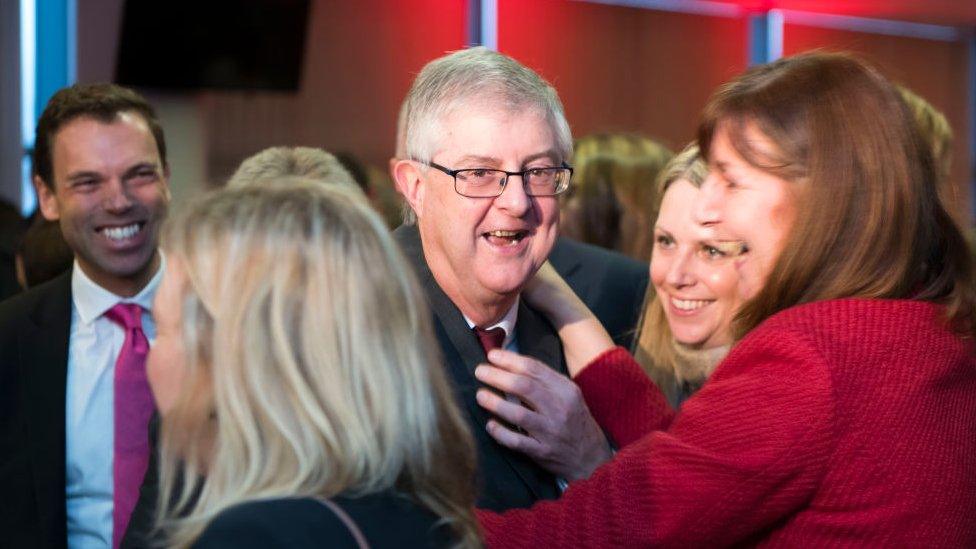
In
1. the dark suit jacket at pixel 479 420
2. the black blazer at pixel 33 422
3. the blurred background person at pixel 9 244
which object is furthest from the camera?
the blurred background person at pixel 9 244

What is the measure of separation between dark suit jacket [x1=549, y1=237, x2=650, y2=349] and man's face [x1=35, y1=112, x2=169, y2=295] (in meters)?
0.98

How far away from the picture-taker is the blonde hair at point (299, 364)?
4.15ft

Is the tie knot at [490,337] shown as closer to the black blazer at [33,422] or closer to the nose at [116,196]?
the black blazer at [33,422]

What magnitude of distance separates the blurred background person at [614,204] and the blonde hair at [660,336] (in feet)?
2.17

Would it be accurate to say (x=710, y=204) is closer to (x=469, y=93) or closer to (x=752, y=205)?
(x=752, y=205)

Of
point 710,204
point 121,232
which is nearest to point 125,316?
point 121,232

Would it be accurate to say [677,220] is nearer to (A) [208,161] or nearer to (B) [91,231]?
(B) [91,231]

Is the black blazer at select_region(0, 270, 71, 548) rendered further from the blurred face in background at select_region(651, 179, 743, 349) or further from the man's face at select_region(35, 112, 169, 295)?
the blurred face in background at select_region(651, 179, 743, 349)

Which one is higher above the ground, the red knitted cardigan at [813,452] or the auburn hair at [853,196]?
the auburn hair at [853,196]

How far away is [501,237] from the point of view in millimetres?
2105

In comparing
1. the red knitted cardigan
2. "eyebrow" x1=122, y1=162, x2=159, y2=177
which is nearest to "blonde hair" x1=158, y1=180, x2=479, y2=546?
the red knitted cardigan

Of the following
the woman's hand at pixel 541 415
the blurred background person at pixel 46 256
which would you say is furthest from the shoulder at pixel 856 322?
the blurred background person at pixel 46 256

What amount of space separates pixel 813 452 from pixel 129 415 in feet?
5.03

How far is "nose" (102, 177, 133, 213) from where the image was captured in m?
2.85
